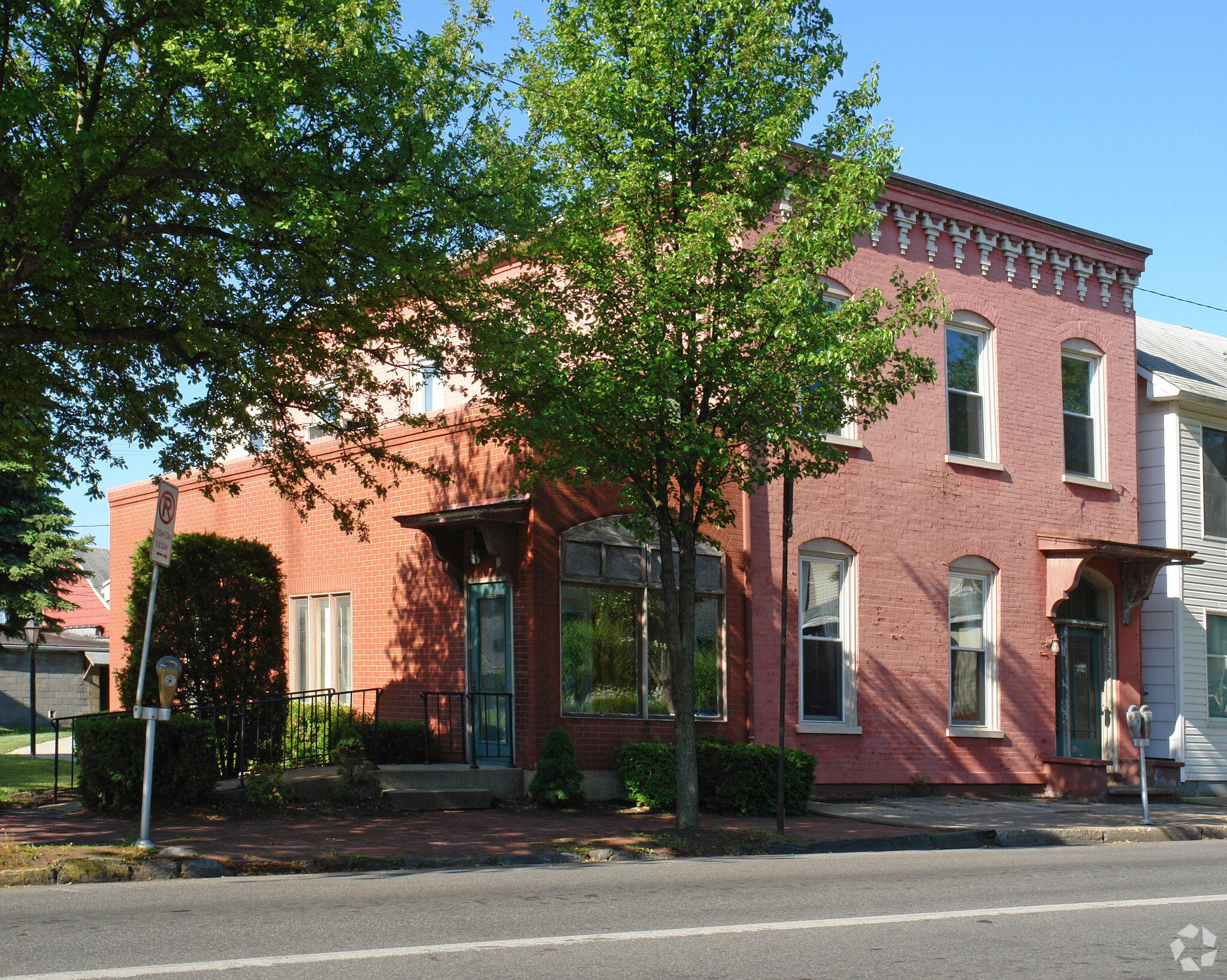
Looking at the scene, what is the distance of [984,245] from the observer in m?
19.8

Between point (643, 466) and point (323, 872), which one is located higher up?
point (643, 466)

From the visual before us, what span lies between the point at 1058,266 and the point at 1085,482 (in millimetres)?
3448

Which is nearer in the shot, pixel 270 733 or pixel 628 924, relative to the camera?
pixel 628 924

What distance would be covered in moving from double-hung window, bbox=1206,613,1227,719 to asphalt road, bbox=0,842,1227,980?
484 inches

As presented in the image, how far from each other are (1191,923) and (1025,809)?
9.57m

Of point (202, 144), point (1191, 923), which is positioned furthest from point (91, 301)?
point (1191, 923)

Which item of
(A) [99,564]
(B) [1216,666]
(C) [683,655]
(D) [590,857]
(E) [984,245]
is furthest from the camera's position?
(A) [99,564]

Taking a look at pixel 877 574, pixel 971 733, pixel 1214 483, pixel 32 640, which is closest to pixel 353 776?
pixel 877 574

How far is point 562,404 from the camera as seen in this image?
12297 millimetres

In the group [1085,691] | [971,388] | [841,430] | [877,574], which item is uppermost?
[971,388]

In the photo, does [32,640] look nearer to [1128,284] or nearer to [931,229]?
[931,229]

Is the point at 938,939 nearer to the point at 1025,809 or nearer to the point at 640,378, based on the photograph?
the point at 640,378

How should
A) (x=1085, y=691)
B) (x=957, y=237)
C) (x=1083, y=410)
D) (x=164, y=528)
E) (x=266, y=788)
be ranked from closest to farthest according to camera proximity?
(x=164, y=528)
(x=266, y=788)
(x=957, y=237)
(x=1085, y=691)
(x=1083, y=410)

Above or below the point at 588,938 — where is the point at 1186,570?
above
